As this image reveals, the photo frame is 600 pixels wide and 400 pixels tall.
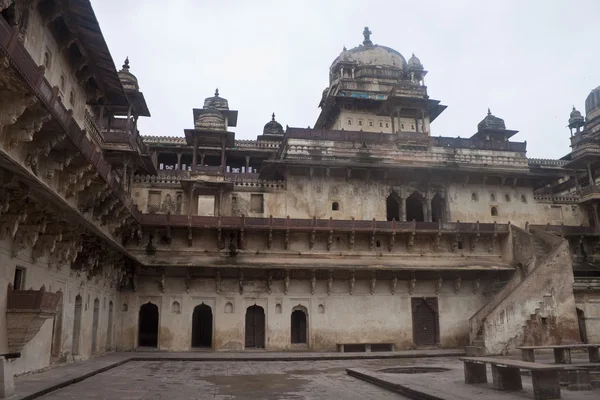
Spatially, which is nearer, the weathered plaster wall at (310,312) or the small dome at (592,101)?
the weathered plaster wall at (310,312)

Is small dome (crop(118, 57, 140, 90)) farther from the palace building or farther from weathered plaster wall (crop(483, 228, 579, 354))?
weathered plaster wall (crop(483, 228, 579, 354))

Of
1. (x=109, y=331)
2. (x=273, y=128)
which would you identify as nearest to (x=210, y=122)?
(x=109, y=331)

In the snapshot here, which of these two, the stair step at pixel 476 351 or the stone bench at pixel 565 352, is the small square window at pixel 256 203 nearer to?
the stair step at pixel 476 351

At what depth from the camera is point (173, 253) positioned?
2441 centimetres

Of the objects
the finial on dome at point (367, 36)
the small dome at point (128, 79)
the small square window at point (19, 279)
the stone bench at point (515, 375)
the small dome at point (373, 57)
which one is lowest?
the stone bench at point (515, 375)

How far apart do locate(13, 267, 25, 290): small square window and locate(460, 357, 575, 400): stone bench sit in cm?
1064

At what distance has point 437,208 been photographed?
29.2 meters

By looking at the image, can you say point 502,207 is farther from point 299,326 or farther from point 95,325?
point 95,325

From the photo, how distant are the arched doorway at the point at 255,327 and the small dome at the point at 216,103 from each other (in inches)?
635

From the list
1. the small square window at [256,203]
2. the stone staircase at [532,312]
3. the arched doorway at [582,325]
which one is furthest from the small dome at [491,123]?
the small square window at [256,203]

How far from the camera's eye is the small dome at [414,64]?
3881 cm

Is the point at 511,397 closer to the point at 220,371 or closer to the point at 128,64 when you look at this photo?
the point at 220,371

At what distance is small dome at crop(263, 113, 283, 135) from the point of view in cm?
4050

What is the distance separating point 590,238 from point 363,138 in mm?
13619
